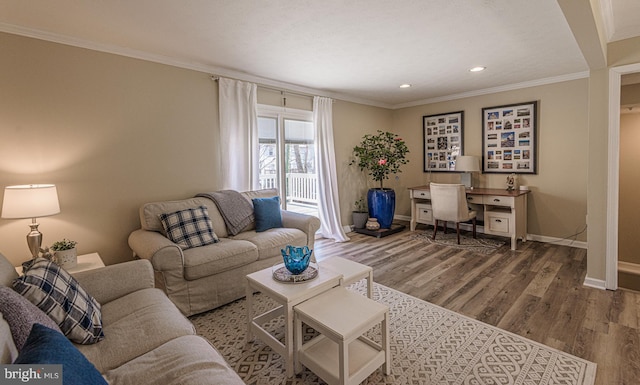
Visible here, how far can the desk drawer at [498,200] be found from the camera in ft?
13.1

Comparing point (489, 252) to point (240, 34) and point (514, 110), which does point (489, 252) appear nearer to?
point (514, 110)

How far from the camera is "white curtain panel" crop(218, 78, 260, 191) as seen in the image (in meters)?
3.58

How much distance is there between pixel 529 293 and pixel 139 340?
10.1 feet

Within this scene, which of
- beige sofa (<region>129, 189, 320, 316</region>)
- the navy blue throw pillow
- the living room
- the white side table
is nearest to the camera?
the navy blue throw pillow

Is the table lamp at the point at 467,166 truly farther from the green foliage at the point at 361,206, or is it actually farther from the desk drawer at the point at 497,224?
the green foliage at the point at 361,206

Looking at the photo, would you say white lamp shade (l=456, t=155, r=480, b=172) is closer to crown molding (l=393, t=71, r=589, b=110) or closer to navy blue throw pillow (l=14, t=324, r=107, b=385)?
crown molding (l=393, t=71, r=589, b=110)

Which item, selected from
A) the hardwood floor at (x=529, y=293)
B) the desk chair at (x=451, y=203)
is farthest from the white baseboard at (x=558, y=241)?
the desk chair at (x=451, y=203)

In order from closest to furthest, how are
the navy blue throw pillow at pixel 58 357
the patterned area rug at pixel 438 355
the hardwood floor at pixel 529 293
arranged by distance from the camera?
the navy blue throw pillow at pixel 58 357, the patterned area rug at pixel 438 355, the hardwood floor at pixel 529 293

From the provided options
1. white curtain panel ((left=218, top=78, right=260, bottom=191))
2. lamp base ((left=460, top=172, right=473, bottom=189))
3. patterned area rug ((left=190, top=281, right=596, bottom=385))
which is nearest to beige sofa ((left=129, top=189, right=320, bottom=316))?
patterned area rug ((left=190, top=281, right=596, bottom=385))

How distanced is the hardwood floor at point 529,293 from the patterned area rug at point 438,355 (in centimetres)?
15

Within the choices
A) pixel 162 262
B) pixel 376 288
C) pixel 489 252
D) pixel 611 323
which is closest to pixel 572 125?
pixel 489 252

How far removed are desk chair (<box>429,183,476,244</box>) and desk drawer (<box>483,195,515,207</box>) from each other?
0.27 meters

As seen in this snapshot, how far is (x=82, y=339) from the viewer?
53.6 inches

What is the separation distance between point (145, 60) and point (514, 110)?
15.9 feet
